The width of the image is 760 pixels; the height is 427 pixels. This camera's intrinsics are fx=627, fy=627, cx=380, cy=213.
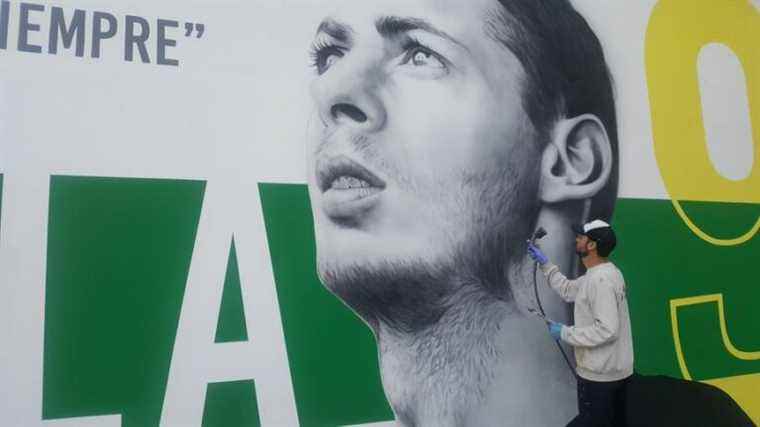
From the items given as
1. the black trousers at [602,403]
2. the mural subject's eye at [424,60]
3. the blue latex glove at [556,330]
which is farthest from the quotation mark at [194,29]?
the black trousers at [602,403]

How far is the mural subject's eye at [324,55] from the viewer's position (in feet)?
7.16

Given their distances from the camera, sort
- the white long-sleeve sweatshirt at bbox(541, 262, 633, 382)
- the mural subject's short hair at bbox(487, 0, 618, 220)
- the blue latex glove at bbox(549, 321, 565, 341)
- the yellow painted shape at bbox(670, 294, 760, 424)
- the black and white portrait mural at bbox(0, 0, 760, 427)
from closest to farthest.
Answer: the black and white portrait mural at bbox(0, 0, 760, 427)
the white long-sleeve sweatshirt at bbox(541, 262, 633, 382)
the blue latex glove at bbox(549, 321, 565, 341)
the mural subject's short hair at bbox(487, 0, 618, 220)
the yellow painted shape at bbox(670, 294, 760, 424)

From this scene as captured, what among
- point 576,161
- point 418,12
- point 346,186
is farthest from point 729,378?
point 418,12

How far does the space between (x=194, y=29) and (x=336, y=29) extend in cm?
48

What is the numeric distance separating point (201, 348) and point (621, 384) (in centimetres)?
138

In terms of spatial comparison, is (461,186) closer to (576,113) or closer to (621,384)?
(576,113)

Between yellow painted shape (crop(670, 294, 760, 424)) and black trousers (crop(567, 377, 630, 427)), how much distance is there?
1.83 ft

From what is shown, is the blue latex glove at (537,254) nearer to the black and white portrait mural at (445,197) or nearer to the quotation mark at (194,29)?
the black and white portrait mural at (445,197)

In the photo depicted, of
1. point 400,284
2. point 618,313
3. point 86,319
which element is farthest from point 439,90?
point 86,319

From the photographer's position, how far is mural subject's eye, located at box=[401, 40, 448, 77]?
224 centimetres

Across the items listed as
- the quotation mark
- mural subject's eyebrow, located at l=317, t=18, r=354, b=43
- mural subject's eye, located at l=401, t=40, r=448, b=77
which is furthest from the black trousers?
the quotation mark

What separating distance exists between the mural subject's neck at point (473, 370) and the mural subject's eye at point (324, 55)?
0.93 metres

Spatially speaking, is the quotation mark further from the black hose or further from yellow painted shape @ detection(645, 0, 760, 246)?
yellow painted shape @ detection(645, 0, 760, 246)

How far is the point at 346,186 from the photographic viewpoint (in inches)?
84.7
